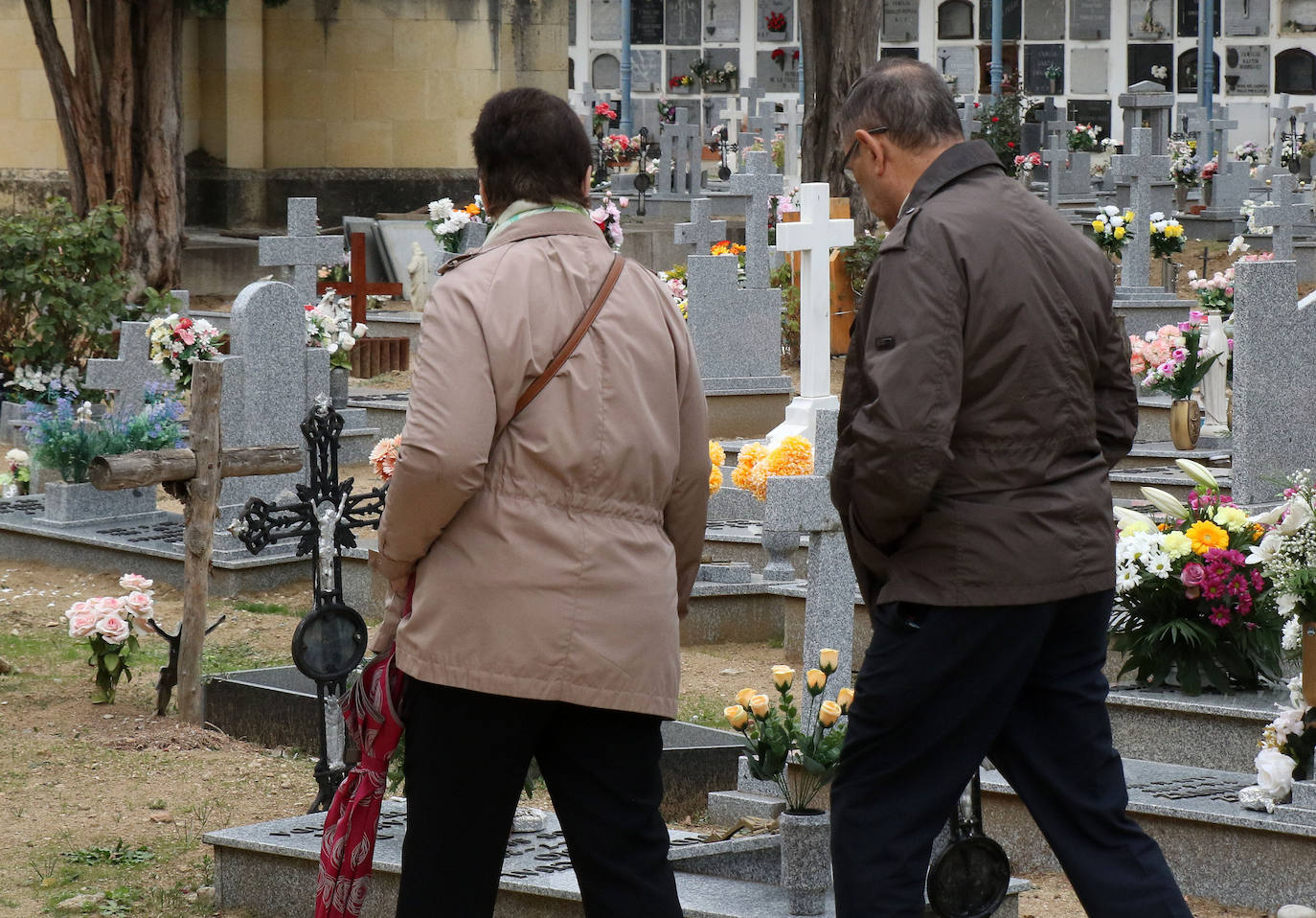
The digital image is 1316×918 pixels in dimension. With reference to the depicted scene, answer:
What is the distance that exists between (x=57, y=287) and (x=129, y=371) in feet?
5.57

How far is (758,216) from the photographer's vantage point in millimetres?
12023

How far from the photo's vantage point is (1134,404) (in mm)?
2893

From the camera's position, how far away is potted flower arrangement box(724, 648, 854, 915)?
10.9 feet

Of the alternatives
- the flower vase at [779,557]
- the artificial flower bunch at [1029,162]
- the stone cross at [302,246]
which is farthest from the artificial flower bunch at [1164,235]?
the artificial flower bunch at [1029,162]

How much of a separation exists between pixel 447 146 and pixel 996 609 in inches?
688

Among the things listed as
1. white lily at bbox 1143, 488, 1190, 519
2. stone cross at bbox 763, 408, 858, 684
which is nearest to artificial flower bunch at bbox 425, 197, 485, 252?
white lily at bbox 1143, 488, 1190, 519

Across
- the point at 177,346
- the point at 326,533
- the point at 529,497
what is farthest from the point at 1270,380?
the point at 177,346

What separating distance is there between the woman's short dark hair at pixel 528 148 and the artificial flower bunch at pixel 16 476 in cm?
725

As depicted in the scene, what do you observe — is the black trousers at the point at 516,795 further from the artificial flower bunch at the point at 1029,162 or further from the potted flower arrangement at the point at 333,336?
the artificial flower bunch at the point at 1029,162

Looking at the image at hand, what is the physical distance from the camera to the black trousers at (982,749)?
8.70 feet

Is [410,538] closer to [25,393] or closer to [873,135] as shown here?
[873,135]

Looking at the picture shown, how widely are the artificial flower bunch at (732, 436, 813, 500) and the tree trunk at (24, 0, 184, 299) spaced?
28.5ft

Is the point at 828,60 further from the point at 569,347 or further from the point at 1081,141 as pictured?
the point at 569,347

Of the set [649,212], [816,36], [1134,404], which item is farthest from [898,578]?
[649,212]
